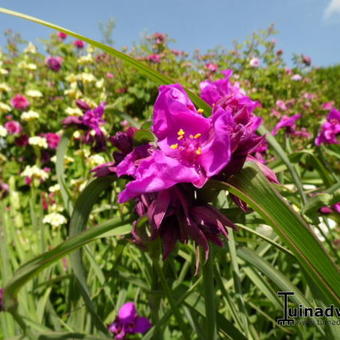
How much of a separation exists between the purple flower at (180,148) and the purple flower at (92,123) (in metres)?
0.59

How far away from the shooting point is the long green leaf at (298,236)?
0.29 meters

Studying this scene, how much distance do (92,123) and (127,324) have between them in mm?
619

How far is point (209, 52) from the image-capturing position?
3.98 metres

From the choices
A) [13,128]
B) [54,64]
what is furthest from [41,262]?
[54,64]

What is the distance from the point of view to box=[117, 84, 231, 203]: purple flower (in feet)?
1.17

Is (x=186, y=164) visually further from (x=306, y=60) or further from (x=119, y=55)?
→ (x=306, y=60)

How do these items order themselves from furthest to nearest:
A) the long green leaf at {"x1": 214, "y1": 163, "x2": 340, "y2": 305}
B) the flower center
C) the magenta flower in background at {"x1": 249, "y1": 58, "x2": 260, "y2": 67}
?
1. the magenta flower in background at {"x1": 249, "y1": 58, "x2": 260, "y2": 67}
2. the flower center
3. the long green leaf at {"x1": 214, "y1": 163, "x2": 340, "y2": 305}

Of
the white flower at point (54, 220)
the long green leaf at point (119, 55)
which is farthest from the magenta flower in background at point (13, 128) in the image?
the long green leaf at point (119, 55)

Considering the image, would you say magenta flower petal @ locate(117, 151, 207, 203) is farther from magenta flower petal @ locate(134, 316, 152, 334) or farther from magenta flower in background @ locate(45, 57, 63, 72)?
magenta flower in background @ locate(45, 57, 63, 72)

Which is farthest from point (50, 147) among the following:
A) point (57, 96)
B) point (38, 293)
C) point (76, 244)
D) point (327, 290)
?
point (327, 290)

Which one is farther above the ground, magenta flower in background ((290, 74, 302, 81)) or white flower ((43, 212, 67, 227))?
Answer: magenta flower in background ((290, 74, 302, 81))

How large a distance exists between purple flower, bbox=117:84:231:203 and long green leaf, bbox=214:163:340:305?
0.05m

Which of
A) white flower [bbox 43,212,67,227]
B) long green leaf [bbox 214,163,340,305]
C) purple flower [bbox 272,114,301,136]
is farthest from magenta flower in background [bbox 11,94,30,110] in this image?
long green leaf [bbox 214,163,340,305]

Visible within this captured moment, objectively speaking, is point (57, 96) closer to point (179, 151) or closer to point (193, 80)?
point (193, 80)
